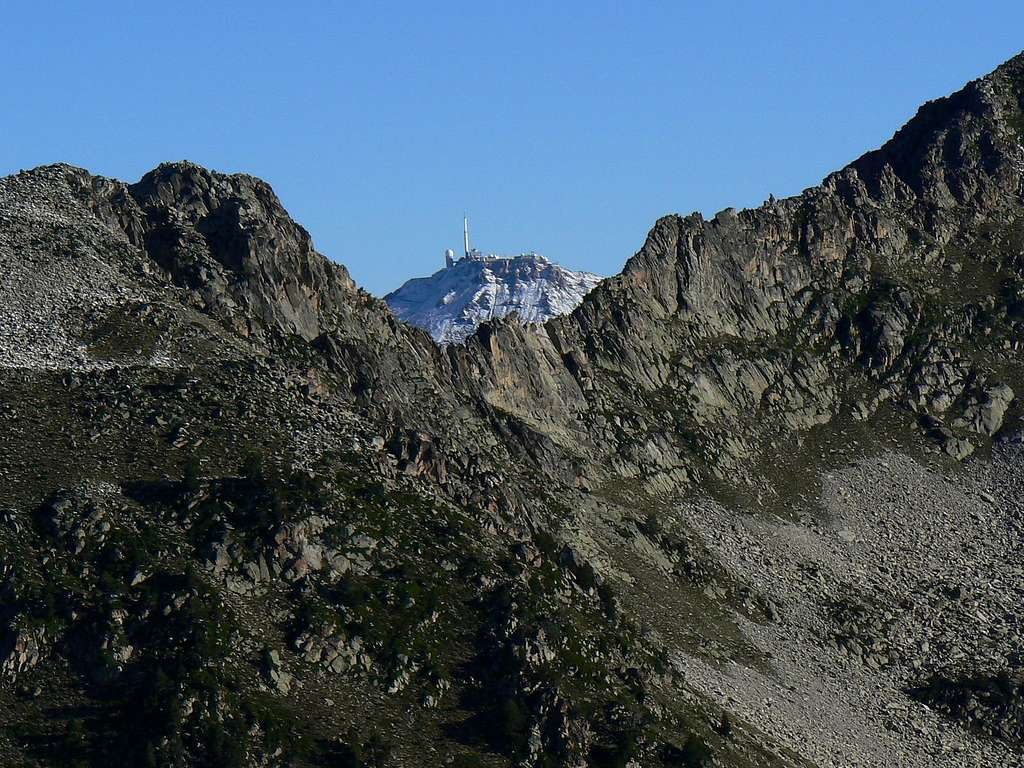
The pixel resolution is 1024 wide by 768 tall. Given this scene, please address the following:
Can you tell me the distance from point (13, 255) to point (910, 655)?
287ft

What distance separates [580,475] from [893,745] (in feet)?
139

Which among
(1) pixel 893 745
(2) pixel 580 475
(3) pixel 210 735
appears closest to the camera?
(3) pixel 210 735

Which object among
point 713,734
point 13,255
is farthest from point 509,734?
point 13,255

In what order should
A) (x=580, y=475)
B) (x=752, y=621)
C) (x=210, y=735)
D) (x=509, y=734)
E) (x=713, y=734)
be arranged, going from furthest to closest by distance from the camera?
(x=580, y=475)
(x=752, y=621)
(x=713, y=734)
(x=509, y=734)
(x=210, y=735)

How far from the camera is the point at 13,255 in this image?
16750 cm

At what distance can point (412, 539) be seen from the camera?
146m

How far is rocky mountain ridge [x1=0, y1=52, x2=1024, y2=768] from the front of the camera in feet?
416

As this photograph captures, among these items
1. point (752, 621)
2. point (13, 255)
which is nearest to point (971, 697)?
point (752, 621)

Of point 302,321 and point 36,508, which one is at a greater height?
point 302,321

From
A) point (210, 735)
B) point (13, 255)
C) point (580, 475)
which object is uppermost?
point (13, 255)

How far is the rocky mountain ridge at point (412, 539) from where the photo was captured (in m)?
127

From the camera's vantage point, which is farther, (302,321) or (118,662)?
(302,321)

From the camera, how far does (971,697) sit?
159 m

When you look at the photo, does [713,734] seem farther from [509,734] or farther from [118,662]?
[118,662]
